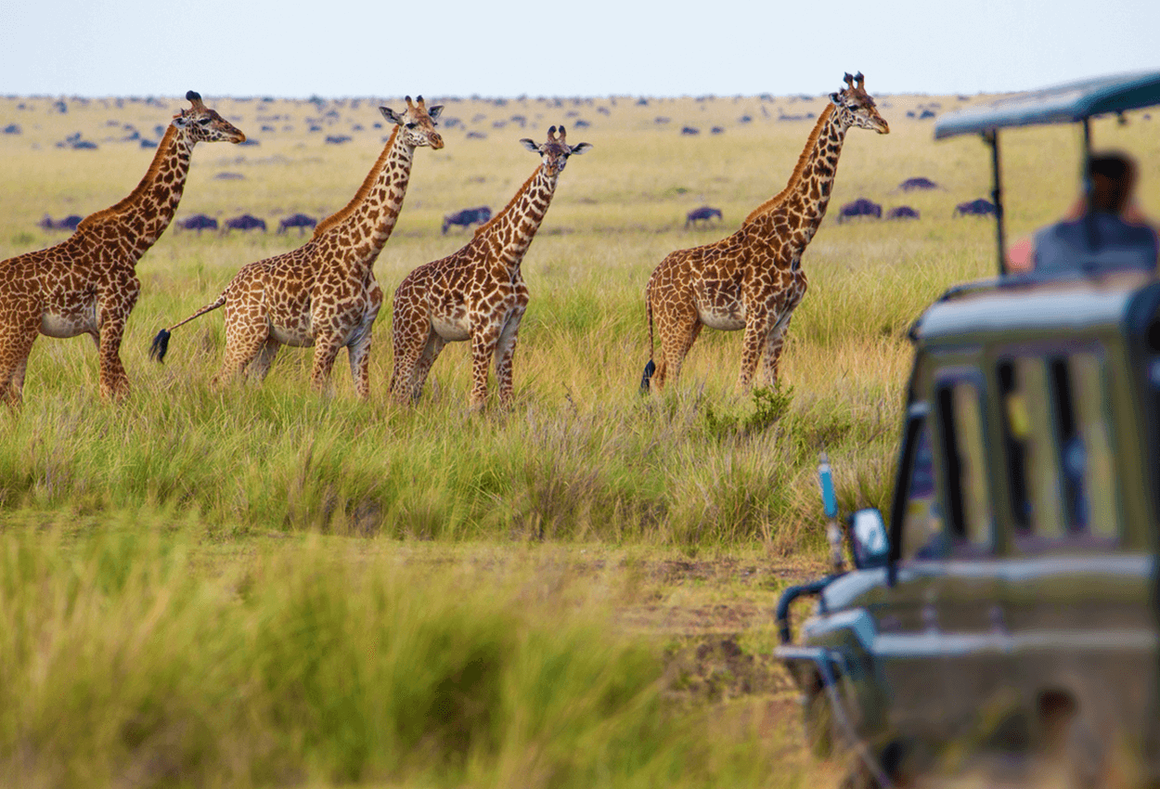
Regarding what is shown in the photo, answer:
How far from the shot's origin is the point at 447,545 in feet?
24.1

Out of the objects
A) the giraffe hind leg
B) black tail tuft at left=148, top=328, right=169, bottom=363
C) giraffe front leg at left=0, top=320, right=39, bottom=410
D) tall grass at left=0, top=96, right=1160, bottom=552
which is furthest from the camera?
the giraffe hind leg

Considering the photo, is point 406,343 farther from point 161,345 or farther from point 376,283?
point 161,345

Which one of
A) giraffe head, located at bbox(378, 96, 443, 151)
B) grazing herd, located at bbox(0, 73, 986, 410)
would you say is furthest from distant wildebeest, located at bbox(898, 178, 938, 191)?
giraffe head, located at bbox(378, 96, 443, 151)

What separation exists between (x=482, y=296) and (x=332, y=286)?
1.08m

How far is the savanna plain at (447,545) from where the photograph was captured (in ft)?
11.8

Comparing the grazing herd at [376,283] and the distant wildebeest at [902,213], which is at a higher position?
the distant wildebeest at [902,213]

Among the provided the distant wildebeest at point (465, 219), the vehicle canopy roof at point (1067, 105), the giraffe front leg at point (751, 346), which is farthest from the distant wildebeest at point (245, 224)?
the vehicle canopy roof at point (1067, 105)

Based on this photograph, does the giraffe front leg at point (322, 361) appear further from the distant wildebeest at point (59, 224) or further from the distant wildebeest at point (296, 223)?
the distant wildebeest at point (59, 224)

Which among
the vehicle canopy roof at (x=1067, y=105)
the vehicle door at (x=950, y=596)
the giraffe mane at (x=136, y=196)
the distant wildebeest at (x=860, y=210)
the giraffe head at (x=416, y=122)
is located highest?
the distant wildebeest at (x=860, y=210)

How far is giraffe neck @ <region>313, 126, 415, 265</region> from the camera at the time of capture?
10.0 metres

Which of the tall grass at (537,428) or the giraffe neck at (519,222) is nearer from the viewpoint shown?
the tall grass at (537,428)

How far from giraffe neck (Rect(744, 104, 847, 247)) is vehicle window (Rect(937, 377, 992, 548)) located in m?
7.54

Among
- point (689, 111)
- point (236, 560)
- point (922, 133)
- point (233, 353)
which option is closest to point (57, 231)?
point (233, 353)

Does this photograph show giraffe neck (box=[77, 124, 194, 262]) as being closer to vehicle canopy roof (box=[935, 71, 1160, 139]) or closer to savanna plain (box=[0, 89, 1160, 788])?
savanna plain (box=[0, 89, 1160, 788])
